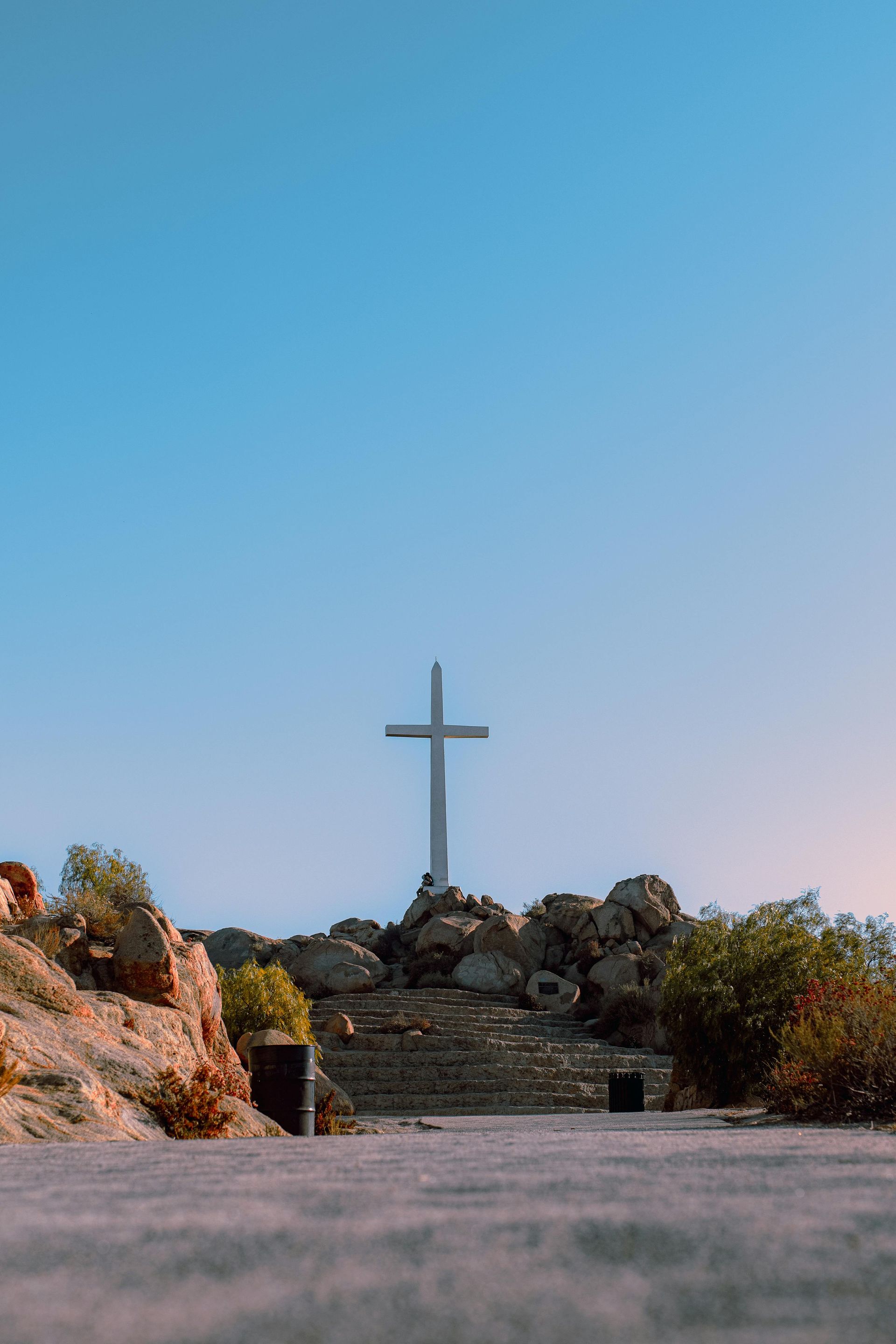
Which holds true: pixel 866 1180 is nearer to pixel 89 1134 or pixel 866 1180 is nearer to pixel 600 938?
pixel 89 1134

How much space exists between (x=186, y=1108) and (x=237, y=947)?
30378mm

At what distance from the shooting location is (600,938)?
130ft

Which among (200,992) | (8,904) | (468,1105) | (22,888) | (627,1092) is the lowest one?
(468,1105)

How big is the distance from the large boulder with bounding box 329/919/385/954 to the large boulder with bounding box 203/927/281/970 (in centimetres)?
334

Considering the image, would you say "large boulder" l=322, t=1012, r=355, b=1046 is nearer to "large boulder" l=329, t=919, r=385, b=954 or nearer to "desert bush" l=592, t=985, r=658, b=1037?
"desert bush" l=592, t=985, r=658, b=1037

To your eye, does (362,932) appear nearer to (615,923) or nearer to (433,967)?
(433,967)

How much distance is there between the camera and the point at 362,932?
42.7 meters

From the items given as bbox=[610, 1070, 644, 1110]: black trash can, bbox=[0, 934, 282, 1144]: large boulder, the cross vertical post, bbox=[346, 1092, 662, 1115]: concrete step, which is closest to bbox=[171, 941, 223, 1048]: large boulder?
bbox=[0, 934, 282, 1144]: large boulder

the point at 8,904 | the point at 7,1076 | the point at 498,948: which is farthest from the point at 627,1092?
the point at 498,948

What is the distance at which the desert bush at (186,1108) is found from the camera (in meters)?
9.30

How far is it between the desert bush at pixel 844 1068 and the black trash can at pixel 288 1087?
544cm

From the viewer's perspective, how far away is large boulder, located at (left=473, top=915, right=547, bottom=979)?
38719mm

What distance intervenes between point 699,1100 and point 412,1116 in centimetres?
614

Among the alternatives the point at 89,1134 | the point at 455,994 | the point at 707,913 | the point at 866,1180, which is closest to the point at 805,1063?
the point at 89,1134
